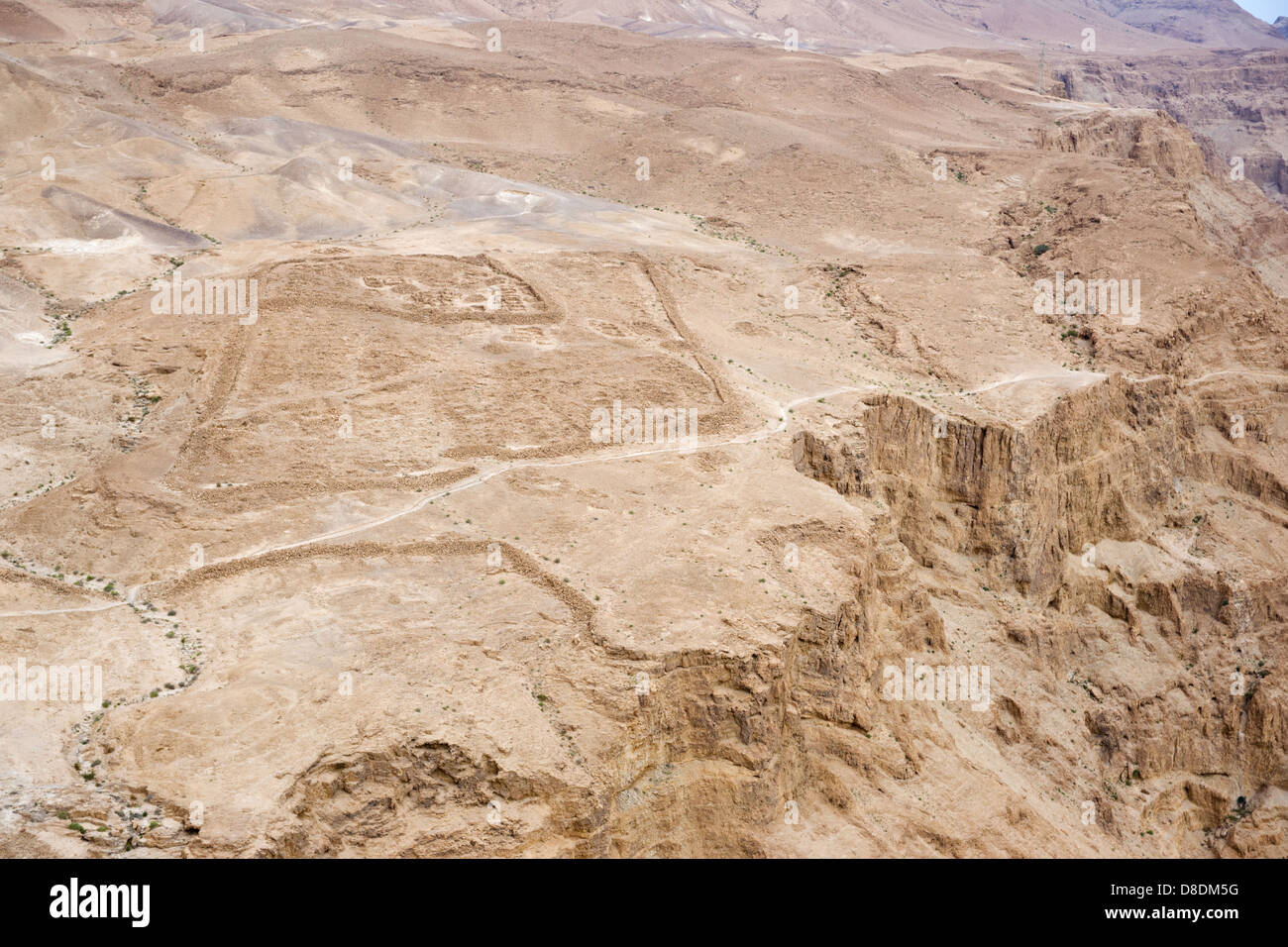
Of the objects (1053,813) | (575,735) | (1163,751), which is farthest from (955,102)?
(575,735)

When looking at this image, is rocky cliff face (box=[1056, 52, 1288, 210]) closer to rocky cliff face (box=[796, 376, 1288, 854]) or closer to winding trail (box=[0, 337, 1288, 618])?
winding trail (box=[0, 337, 1288, 618])

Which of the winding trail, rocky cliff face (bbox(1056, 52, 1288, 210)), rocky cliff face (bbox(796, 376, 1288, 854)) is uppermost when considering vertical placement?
rocky cliff face (bbox(1056, 52, 1288, 210))

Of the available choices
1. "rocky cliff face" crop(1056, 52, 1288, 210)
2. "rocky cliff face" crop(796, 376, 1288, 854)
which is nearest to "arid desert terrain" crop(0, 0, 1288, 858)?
"rocky cliff face" crop(796, 376, 1288, 854)

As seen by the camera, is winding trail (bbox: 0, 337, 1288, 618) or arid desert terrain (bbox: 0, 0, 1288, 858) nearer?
arid desert terrain (bbox: 0, 0, 1288, 858)

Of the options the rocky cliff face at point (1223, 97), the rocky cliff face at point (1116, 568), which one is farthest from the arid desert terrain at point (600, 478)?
the rocky cliff face at point (1223, 97)

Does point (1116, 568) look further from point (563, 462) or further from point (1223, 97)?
point (1223, 97)

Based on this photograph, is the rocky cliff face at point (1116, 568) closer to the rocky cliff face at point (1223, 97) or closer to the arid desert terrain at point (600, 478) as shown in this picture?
the arid desert terrain at point (600, 478)

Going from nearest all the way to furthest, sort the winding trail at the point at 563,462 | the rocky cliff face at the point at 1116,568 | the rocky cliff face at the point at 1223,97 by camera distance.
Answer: the winding trail at the point at 563,462 → the rocky cliff face at the point at 1116,568 → the rocky cliff face at the point at 1223,97

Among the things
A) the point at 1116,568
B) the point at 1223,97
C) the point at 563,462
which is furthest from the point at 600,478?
the point at 1223,97

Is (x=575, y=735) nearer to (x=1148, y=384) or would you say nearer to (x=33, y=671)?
(x=33, y=671)

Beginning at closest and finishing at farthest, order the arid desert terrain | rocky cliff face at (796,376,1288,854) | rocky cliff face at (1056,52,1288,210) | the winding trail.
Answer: the arid desert terrain
the winding trail
rocky cliff face at (796,376,1288,854)
rocky cliff face at (1056,52,1288,210)
